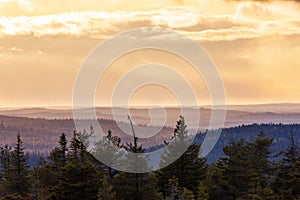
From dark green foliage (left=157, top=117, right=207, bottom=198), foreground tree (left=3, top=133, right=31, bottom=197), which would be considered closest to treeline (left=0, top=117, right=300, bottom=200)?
dark green foliage (left=157, top=117, right=207, bottom=198)

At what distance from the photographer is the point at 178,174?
171 feet

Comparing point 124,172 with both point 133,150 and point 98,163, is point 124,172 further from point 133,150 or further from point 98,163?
point 98,163

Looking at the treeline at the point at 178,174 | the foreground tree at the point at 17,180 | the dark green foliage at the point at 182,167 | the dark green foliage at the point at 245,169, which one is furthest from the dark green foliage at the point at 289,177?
the foreground tree at the point at 17,180

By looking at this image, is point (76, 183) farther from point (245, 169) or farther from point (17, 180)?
point (17, 180)

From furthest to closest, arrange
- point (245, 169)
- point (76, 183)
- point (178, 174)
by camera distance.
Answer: point (245, 169) → point (178, 174) → point (76, 183)

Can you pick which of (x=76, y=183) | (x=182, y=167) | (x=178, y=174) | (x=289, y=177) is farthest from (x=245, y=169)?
(x=76, y=183)

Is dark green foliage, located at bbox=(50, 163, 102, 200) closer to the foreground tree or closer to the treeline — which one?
the treeline

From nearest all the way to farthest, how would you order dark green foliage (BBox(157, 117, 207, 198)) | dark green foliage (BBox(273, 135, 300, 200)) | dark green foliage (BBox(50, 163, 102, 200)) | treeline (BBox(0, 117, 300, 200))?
dark green foliage (BBox(50, 163, 102, 200))
treeline (BBox(0, 117, 300, 200))
dark green foliage (BBox(273, 135, 300, 200))
dark green foliage (BBox(157, 117, 207, 198))

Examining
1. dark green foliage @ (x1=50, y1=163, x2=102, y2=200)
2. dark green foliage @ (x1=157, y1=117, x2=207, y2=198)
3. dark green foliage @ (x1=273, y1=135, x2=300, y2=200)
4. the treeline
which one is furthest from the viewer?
dark green foliage @ (x1=157, y1=117, x2=207, y2=198)

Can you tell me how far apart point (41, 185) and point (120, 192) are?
1898 cm

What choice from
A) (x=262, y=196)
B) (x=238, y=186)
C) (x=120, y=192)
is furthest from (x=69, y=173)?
(x=238, y=186)

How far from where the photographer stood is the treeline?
1710 inches

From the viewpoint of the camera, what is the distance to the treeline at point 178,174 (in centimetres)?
4344

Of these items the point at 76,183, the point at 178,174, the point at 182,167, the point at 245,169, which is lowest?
the point at 178,174
